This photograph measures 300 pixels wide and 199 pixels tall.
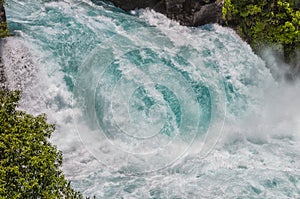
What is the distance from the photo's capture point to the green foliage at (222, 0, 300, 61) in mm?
16969

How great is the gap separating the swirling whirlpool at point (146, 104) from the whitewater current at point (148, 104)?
32 mm

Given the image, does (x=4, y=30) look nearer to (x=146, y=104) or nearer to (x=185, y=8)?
(x=146, y=104)

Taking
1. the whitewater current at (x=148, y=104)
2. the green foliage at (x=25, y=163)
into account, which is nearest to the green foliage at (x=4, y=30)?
the whitewater current at (x=148, y=104)

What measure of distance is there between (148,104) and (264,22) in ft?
22.7

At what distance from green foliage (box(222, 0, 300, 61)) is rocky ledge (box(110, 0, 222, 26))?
84cm

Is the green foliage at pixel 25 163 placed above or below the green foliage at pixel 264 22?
below

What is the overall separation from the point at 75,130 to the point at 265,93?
7.31m

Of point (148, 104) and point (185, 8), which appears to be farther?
point (185, 8)

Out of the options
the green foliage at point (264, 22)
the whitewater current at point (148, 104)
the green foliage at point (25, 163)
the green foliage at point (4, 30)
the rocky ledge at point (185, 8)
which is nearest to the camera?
the green foliage at point (25, 163)

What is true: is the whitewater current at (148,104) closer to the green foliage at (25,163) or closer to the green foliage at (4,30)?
the green foliage at (4,30)

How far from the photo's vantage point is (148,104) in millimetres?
13289

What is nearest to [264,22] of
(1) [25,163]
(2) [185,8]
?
(2) [185,8]

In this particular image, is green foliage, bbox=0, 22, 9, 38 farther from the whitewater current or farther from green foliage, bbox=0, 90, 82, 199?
green foliage, bbox=0, 90, 82, 199

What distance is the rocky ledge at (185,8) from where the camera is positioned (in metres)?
16.1
